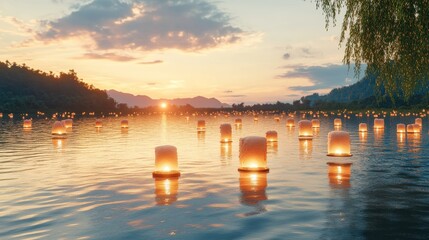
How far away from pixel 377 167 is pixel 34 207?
1323cm

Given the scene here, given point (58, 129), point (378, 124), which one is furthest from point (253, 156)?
point (378, 124)

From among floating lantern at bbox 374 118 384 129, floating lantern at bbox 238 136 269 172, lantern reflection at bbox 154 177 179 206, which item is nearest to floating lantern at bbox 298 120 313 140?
floating lantern at bbox 374 118 384 129

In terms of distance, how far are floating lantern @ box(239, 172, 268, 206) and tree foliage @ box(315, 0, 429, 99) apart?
472 cm

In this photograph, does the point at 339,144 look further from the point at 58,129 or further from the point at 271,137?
the point at 58,129

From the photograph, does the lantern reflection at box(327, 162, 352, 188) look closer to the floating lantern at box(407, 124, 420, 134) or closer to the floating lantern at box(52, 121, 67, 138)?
the floating lantern at box(407, 124, 420, 134)

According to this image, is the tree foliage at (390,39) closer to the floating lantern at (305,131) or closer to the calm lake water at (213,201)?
the calm lake water at (213,201)

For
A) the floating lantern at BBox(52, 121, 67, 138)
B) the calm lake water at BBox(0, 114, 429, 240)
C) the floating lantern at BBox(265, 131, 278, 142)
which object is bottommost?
the calm lake water at BBox(0, 114, 429, 240)

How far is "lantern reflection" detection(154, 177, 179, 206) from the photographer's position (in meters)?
12.9

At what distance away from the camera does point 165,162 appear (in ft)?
57.6

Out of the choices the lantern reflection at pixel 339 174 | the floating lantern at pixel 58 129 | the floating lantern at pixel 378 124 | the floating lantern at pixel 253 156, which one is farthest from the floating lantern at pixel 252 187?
the floating lantern at pixel 378 124

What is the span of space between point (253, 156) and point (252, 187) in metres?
3.52

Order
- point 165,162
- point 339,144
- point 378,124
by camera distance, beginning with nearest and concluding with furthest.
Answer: point 165,162, point 339,144, point 378,124

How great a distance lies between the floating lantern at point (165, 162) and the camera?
57.1 feet

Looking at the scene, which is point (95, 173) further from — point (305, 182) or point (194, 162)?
point (305, 182)
